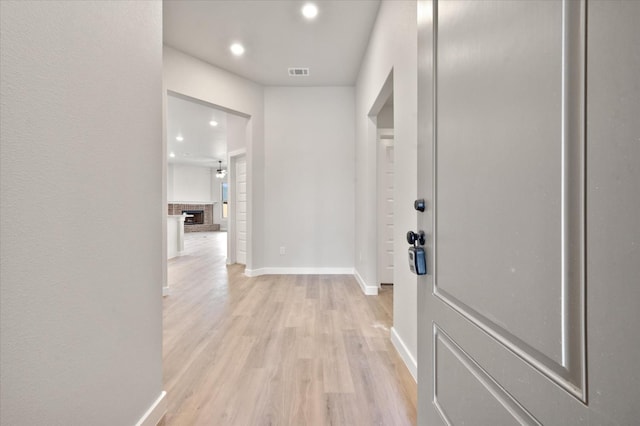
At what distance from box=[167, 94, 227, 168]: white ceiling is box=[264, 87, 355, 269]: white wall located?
1230mm

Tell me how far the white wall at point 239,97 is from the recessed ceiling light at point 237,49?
53 cm

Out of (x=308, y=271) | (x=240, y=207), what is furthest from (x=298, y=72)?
(x=308, y=271)

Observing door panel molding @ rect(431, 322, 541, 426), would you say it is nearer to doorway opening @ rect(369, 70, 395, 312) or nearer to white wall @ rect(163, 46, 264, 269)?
doorway opening @ rect(369, 70, 395, 312)

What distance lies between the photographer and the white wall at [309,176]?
476 centimetres

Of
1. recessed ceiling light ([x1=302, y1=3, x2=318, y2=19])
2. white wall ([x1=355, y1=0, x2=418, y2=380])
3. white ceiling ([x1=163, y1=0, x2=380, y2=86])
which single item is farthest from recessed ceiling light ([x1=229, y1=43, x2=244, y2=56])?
white wall ([x1=355, y1=0, x2=418, y2=380])

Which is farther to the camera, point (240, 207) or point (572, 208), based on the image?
point (240, 207)

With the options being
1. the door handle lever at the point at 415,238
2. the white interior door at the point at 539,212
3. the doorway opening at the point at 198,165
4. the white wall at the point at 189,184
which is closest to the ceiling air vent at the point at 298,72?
the doorway opening at the point at 198,165

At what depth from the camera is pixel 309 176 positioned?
4.79 m

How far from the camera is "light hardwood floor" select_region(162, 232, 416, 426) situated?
1.52m

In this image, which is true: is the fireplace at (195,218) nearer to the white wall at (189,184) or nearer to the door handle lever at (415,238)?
the white wall at (189,184)

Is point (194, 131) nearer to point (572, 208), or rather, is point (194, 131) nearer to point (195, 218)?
point (195, 218)

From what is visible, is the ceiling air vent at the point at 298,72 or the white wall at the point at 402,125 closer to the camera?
the white wall at the point at 402,125

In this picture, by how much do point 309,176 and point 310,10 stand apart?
2358 mm

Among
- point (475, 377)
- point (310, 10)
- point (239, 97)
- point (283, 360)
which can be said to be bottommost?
point (283, 360)
